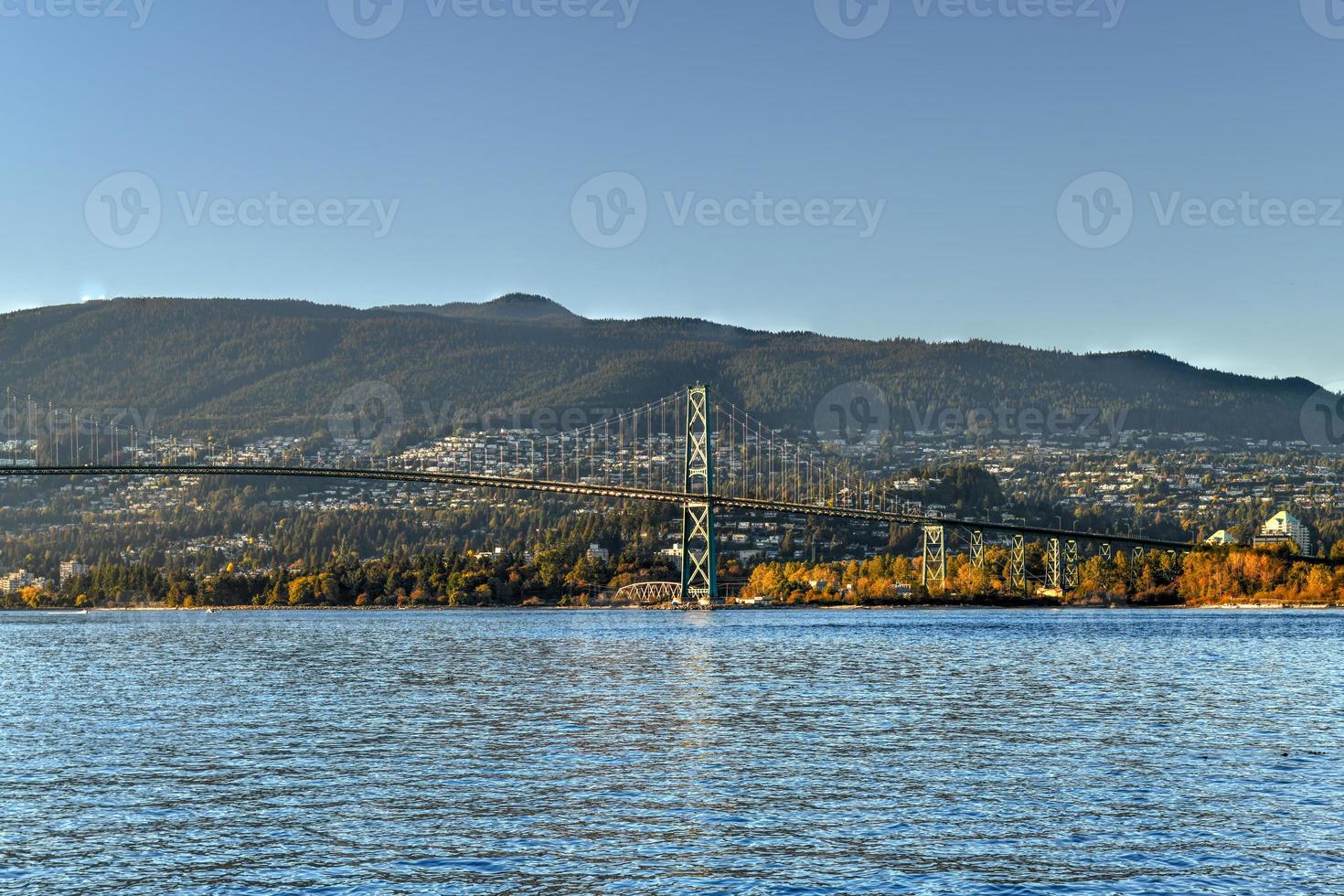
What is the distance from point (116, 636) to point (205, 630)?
6017mm

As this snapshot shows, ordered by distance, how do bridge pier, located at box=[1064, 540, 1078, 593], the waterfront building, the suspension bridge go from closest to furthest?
1. the suspension bridge
2. bridge pier, located at box=[1064, 540, 1078, 593]
3. the waterfront building

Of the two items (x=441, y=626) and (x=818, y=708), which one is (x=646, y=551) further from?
(x=818, y=708)

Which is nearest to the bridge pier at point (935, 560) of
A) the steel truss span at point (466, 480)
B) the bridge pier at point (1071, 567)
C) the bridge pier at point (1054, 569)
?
the bridge pier at point (1054, 569)

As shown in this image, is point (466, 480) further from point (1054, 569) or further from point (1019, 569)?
point (1054, 569)

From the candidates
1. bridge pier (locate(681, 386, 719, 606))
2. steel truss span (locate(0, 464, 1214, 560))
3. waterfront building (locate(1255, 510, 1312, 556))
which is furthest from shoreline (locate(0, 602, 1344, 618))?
waterfront building (locate(1255, 510, 1312, 556))

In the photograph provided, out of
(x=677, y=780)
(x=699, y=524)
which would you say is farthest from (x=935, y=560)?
(x=677, y=780)

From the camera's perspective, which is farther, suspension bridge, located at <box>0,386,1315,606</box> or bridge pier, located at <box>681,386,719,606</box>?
bridge pier, located at <box>681,386,719,606</box>

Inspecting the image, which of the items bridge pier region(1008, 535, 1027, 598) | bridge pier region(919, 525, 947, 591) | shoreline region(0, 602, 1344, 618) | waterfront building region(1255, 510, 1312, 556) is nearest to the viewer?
shoreline region(0, 602, 1344, 618)

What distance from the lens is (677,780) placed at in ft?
58.6

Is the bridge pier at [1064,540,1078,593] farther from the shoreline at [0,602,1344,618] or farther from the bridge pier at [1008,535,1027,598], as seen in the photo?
Answer: the shoreline at [0,602,1344,618]

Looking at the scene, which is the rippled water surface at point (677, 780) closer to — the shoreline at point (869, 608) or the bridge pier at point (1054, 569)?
the shoreline at point (869, 608)

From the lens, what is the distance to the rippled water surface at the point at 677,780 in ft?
43.0

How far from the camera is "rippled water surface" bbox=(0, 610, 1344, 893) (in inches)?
516

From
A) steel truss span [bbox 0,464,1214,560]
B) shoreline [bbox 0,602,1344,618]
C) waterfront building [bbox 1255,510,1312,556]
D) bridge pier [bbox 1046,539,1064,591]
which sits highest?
steel truss span [bbox 0,464,1214,560]
